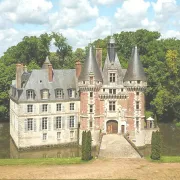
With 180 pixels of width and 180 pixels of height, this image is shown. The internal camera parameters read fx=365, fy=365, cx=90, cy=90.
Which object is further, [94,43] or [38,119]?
[94,43]

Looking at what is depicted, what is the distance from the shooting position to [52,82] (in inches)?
1762

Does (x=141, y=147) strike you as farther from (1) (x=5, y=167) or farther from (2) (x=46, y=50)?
(2) (x=46, y=50)

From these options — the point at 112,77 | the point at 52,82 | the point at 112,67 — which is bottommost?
the point at 52,82

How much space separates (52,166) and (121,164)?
248 inches

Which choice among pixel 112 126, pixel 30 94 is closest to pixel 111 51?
pixel 112 126

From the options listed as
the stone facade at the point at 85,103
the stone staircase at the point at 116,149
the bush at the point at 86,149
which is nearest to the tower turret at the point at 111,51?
the stone facade at the point at 85,103

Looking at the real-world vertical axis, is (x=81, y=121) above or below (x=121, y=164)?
above

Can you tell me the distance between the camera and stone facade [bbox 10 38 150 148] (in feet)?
141

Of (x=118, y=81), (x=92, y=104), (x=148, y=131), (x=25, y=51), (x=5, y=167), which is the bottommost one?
(x=5, y=167)

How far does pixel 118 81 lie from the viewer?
4359cm

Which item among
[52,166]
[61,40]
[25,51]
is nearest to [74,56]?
[61,40]

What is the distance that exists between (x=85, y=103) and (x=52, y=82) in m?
4.91

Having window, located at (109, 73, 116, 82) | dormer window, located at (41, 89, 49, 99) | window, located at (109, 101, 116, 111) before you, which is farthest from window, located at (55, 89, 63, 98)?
window, located at (109, 73, 116, 82)

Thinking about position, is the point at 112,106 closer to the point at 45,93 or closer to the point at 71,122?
the point at 71,122
